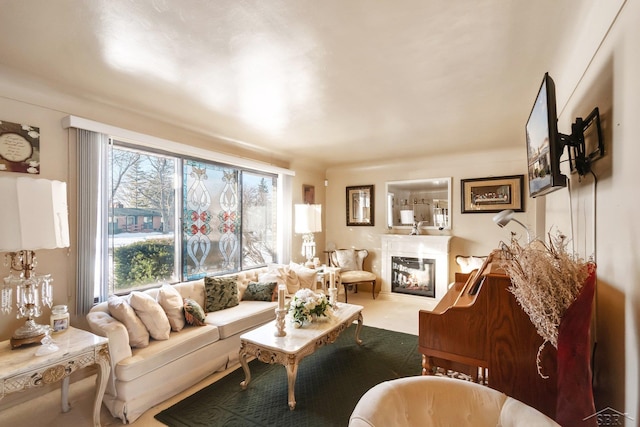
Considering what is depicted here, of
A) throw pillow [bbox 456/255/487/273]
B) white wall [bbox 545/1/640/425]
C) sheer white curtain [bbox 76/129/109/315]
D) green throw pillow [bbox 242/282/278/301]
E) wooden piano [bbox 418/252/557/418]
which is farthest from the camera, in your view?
throw pillow [bbox 456/255/487/273]

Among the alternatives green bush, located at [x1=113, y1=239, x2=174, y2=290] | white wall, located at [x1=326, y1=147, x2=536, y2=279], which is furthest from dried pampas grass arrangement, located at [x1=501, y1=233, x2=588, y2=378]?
white wall, located at [x1=326, y1=147, x2=536, y2=279]

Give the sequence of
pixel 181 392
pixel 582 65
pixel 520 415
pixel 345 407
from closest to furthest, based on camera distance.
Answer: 1. pixel 520 415
2. pixel 582 65
3. pixel 345 407
4. pixel 181 392

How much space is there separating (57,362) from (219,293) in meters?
1.65

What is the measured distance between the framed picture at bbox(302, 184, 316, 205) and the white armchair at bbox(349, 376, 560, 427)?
4.59 meters

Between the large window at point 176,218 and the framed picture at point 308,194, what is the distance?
3.58ft

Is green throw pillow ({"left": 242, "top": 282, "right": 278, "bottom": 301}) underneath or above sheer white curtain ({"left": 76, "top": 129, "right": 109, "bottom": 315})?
underneath

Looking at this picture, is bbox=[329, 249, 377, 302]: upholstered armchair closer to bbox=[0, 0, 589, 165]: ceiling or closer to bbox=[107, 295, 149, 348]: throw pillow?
bbox=[0, 0, 589, 165]: ceiling

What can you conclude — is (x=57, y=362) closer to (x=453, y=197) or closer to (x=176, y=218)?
(x=176, y=218)

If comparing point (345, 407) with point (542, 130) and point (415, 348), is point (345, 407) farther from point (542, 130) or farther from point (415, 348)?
point (542, 130)

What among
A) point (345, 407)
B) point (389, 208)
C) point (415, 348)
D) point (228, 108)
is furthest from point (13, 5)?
point (389, 208)

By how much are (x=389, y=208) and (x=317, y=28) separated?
4316 mm

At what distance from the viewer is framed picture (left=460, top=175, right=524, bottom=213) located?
15.2 feet

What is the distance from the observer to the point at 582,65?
172 cm

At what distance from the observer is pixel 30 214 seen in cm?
188
